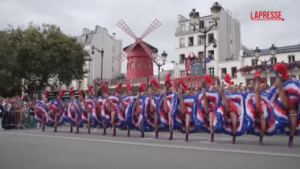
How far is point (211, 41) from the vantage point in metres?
45.5

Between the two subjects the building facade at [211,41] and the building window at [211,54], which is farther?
the building facade at [211,41]

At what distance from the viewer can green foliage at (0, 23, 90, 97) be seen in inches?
1221

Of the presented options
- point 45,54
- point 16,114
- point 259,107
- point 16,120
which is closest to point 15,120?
point 16,120

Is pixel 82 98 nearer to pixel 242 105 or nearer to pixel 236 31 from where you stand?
pixel 242 105

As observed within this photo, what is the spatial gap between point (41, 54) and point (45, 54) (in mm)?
436

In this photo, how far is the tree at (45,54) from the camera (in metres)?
31.7

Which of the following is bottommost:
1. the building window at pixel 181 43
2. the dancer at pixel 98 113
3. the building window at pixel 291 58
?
the dancer at pixel 98 113

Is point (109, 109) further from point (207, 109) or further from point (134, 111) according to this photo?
point (207, 109)

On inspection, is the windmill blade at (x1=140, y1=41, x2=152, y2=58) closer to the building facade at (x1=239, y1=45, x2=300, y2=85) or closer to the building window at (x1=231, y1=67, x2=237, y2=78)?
the building window at (x1=231, y1=67, x2=237, y2=78)

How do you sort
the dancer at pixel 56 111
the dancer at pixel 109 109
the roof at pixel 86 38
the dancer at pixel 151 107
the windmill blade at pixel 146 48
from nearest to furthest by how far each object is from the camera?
the dancer at pixel 151 107
the dancer at pixel 109 109
the dancer at pixel 56 111
the windmill blade at pixel 146 48
the roof at pixel 86 38

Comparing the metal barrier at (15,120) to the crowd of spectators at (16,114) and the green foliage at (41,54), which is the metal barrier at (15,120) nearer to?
the crowd of spectators at (16,114)

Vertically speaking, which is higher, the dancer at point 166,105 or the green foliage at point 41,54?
the green foliage at point 41,54

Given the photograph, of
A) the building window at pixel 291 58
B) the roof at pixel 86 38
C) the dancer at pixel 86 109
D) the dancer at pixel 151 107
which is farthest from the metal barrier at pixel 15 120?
the roof at pixel 86 38

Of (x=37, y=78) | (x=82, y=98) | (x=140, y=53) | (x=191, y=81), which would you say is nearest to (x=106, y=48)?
(x=140, y=53)
